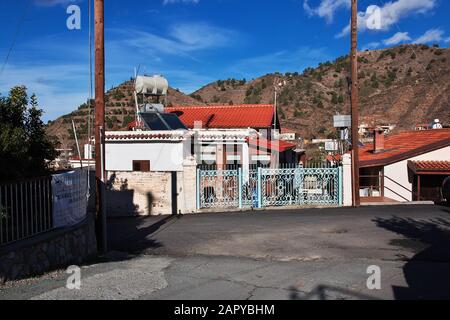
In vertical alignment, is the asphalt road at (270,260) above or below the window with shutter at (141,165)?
below

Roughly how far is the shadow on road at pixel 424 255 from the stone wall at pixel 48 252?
18.2 feet

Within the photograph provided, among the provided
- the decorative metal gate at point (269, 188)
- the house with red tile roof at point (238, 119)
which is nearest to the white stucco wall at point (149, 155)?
the decorative metal gate at point (269, 188)

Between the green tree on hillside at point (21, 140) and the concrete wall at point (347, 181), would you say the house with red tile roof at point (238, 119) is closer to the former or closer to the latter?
the concrete wall at point (347, 181)

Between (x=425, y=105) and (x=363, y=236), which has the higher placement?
(x=425, y=105)

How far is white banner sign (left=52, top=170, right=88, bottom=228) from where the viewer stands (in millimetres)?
9070

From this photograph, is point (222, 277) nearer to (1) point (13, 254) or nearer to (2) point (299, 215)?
(1) point (13, 254)

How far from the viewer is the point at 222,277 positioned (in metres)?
7.93

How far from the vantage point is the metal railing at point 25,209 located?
24.8ft

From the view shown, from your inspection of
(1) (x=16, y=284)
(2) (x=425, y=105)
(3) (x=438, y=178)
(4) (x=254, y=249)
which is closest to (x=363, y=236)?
(4) (x=254, y=249)

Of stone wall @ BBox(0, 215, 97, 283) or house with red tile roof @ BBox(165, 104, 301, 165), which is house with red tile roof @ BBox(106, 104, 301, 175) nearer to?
house with red tile roof @ BBox(165, 104, 301, 165)

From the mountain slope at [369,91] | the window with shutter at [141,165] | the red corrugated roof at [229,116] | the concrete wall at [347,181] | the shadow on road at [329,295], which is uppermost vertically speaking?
the mountain slope at [369,91]

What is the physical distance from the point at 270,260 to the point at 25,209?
15.1 feet

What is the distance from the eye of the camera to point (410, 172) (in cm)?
2361

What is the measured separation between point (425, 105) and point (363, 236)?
4614 centimetres
